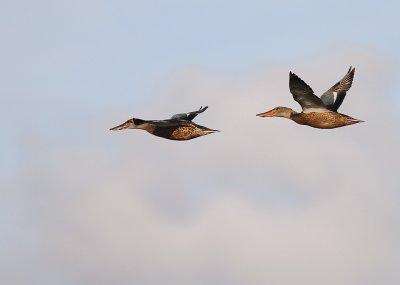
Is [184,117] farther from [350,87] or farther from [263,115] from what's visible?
[350,87]

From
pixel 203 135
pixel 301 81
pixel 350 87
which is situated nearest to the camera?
pixel 301 81

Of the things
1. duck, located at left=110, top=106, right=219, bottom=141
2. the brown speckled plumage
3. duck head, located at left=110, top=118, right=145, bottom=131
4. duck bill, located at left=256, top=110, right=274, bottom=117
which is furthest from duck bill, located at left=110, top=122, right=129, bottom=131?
the brown speckled plumage

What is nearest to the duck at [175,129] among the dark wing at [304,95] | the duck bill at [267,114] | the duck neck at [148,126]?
the duck neck at [148,126]

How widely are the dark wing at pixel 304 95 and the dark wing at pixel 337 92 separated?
4.43 ft

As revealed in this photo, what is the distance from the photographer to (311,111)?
44062mm

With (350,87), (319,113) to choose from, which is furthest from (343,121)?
(350,87)

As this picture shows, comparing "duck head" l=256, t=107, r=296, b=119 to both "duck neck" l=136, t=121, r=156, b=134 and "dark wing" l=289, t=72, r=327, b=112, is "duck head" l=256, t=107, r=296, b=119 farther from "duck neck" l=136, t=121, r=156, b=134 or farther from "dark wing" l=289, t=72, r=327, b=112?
"duck neck" l=136, t=121, r=156, b=134

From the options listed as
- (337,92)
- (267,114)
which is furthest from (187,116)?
(337,92)

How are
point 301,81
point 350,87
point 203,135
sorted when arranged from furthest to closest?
point 350,87
point 203,135
point 301,81

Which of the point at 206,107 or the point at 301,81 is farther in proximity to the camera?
the point at 206,107

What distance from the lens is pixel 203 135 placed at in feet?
148

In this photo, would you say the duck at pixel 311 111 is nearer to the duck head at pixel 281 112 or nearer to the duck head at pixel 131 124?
the duck head at pixel 281 112

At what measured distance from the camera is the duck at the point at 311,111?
42500 mm

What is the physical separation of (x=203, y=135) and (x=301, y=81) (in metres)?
5.05
